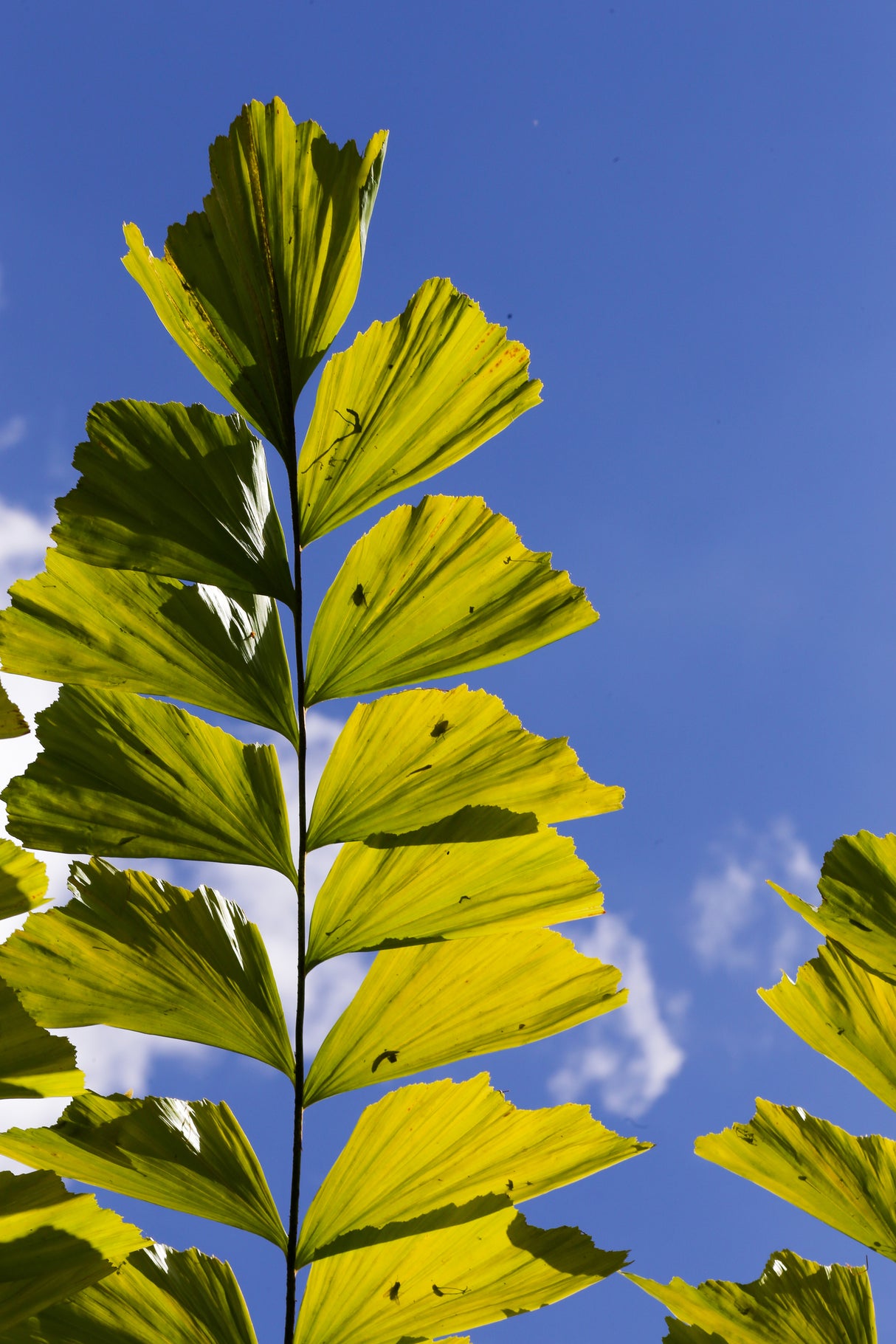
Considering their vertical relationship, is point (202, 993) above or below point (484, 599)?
below

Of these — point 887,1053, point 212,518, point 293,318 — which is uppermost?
point 293,318

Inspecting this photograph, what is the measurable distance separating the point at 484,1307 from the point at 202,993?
401mm

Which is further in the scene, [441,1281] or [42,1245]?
[441,1281]

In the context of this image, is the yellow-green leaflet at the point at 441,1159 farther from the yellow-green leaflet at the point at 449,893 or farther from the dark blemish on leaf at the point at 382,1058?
the yellow-green leaflet at the point at 449,893

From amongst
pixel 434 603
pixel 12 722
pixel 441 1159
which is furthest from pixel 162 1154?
pixel 434 603

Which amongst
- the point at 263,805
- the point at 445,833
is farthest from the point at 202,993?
the point at 445,833

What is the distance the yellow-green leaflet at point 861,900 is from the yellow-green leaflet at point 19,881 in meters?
0.71

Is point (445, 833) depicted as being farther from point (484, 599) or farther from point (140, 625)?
point (140, 625)

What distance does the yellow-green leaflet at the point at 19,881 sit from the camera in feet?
3.35

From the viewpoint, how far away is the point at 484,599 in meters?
1.13

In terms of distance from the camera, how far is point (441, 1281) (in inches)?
42.4

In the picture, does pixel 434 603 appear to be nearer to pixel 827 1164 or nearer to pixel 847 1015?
pixel 847 1015

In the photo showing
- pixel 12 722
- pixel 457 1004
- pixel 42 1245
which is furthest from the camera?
pixel 457 1004

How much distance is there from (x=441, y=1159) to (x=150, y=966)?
34cm
